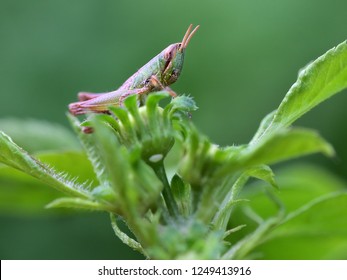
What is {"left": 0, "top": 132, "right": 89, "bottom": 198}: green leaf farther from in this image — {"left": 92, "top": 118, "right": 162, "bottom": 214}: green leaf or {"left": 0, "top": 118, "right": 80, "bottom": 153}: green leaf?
{"left": 0, "top": 118, "right": 80, "bottom": 153}: green leaf

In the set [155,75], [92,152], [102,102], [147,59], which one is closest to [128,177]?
[92,152]

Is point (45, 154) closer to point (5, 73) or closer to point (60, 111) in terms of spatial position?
point (60, 111)

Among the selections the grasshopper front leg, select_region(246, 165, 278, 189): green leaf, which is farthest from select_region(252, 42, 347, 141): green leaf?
the grasshopper front leg

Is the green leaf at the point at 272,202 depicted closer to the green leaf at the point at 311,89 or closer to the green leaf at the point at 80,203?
the green leaf at the point at 311,89

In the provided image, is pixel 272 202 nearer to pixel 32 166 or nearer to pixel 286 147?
pixel 32 166

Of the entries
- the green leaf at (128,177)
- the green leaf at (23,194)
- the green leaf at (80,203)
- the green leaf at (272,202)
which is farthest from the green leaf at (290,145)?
the green leaf at (23,194)

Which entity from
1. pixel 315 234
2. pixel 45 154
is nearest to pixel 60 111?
pixel 45 154

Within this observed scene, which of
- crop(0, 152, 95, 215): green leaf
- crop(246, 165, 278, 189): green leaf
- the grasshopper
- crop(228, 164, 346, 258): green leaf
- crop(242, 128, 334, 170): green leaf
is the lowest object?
crop(242, 128, 334, 170): green leaf

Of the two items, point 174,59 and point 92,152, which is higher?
point 174,59
